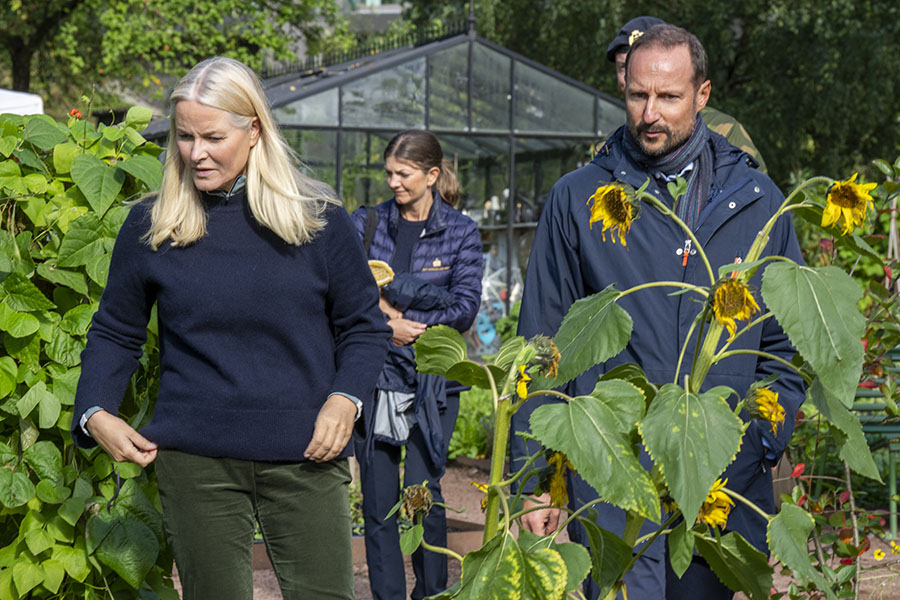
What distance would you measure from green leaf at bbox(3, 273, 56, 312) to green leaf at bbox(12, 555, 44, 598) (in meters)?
0.65

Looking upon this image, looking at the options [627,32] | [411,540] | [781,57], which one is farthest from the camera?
[781,57]

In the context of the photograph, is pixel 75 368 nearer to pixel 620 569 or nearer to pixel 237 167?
pixel 237 167

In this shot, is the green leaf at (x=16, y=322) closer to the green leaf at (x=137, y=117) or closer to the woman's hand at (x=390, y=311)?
the green leaf at (x=137, y=117)

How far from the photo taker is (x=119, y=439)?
8.47ft

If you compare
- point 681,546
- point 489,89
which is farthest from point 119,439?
point 489,89

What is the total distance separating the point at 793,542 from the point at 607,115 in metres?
15.2

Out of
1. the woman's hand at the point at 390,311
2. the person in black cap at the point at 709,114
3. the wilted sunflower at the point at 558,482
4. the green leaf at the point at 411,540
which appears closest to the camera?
the wilted sunflower at the point at 558,482

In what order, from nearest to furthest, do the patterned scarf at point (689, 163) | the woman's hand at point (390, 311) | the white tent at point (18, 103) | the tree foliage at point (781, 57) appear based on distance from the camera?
1. the patterned scarf at point (689, 163)
2. the woman's hand at point (390, 311)
3. the white tent at point (18, 103)
4. the tree foliage at point (781, 57)

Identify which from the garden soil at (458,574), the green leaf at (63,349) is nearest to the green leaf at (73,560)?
the green leaf at (63,349)

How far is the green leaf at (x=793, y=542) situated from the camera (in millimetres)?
1690

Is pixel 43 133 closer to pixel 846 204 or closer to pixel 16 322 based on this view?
pixel 16 322

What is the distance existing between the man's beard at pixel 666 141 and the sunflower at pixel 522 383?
1.13m

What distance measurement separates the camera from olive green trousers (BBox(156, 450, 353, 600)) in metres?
2.62

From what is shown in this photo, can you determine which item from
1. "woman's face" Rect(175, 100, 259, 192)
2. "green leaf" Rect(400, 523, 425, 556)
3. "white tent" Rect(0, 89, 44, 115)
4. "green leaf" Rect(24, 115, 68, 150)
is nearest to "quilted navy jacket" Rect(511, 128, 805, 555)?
"green leaf" Rect(400, 523, 425, 556)
